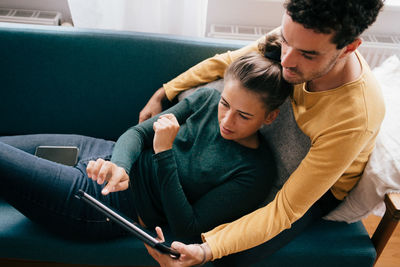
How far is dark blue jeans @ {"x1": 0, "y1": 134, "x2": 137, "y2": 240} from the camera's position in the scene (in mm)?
1027

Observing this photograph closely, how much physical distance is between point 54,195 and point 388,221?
1.06 m

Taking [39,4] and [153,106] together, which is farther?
[39,4]

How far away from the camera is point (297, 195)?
94 cm

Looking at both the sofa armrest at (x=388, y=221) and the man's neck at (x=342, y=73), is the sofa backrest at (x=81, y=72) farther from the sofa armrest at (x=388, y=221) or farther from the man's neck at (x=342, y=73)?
the sofa armrest at (x=388, y=221)

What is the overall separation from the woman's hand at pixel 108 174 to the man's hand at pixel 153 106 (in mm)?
380

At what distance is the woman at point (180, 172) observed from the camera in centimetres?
100

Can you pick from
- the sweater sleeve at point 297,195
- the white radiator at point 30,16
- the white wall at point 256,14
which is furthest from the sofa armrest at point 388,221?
the white radiator at point 30,16

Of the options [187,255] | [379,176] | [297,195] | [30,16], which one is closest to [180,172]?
[187,255]

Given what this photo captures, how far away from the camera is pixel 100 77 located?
1.44 m

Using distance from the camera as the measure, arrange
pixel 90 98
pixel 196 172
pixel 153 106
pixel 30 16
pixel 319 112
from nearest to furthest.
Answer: pixel 319 112, pixel 196 172, pixel 153 106, pixel 90 98, pixel 30 16

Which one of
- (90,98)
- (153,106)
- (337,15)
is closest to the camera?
(337,15)

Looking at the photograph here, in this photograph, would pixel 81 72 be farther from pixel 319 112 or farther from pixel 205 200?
pixel 319 112

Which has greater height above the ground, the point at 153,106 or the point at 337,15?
the point at 337,15

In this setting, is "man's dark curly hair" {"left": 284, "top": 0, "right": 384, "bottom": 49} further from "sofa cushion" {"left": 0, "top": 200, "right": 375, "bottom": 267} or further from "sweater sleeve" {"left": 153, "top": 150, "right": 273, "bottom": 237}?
"sofa cushion" {"left": 0, "top": 200, "right": 375, "bottom": 267}
